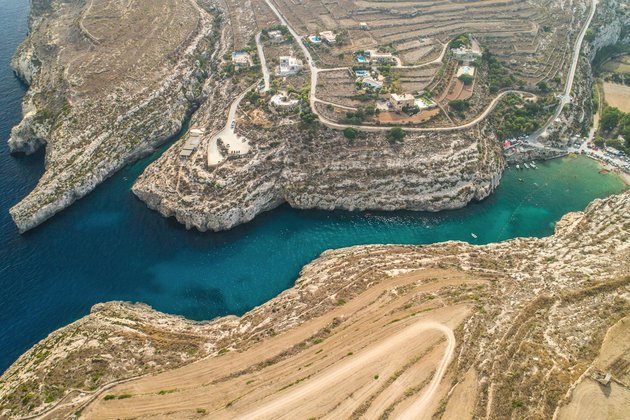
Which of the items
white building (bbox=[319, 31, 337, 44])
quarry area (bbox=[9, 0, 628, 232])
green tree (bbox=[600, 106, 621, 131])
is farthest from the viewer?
white building (bbox=[319, 31, 337, 44])

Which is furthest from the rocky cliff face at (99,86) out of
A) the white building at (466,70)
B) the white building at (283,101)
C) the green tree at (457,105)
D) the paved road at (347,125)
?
the white building at (466,70)

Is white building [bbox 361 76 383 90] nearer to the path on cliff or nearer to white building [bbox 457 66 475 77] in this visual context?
white building [bbox 457 66 475 77]

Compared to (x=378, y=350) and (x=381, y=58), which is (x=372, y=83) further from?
(x=378, y=350)

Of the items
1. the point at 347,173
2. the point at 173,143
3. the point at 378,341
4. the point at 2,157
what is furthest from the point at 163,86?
the point at 378,341

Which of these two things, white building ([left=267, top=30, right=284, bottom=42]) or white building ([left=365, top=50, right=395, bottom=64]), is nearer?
white building ([left=365, top=50, right=395, bottom=64])

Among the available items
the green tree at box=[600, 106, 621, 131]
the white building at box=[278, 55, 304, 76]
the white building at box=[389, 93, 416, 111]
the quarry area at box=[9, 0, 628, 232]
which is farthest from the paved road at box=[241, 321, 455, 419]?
the green tree at box=[600, 106, 621, 131]
